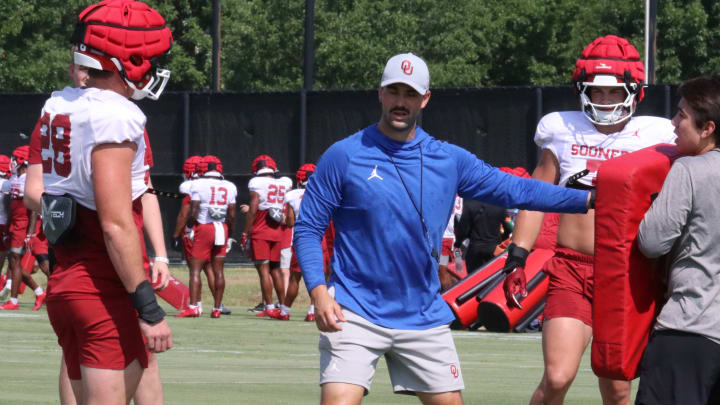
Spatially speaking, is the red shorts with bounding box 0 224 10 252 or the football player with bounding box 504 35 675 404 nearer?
the football player with bounding box 504 35 675 404

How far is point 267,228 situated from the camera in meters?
21.4

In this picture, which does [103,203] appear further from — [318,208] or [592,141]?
[592,141]

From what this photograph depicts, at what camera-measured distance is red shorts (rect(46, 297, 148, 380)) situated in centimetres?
566

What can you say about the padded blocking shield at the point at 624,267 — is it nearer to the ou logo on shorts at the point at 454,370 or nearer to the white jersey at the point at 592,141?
the ou logo on shorts at the point at 454,370

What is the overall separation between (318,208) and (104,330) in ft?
3.99

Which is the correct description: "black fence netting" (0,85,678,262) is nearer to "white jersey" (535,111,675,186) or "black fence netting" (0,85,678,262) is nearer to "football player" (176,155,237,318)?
"football player" (176,155,237,318)

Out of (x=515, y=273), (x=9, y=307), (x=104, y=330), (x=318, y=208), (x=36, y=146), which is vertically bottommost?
(x=9, y=307)

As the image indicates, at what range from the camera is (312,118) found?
30.1 m

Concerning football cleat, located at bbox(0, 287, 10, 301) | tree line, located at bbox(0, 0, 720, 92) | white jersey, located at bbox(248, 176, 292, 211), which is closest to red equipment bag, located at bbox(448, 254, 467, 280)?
white jersey, located at bbox(248, 176, 292, 211)

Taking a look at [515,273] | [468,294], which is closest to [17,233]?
[468,294]

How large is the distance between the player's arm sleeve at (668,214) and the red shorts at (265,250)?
1584 centimetres

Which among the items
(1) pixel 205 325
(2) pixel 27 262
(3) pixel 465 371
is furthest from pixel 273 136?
(3) pixel 465 371

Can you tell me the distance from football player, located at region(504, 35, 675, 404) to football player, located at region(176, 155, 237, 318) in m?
12.5

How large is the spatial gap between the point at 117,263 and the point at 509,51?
5647cm
